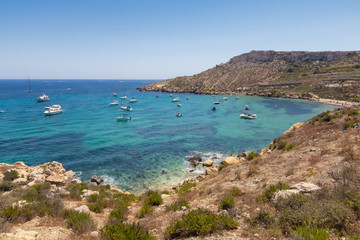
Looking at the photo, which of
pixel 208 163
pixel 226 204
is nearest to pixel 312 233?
pixel 226 204

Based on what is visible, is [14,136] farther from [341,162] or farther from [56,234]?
[341,162]

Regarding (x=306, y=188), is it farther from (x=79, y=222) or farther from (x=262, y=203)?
(x=79, y=222)

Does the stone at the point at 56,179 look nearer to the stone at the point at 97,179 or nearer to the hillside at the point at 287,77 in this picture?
the stone at the point at 97,179

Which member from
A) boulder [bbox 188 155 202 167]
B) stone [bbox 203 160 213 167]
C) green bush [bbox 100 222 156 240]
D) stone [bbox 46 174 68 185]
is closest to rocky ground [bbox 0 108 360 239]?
green bush [bbox 100 222 156 240]

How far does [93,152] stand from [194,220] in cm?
2457

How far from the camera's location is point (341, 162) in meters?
10.1

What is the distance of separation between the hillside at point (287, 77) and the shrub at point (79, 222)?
8517cm

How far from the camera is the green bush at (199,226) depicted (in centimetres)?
620

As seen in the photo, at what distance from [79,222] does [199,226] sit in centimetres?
439

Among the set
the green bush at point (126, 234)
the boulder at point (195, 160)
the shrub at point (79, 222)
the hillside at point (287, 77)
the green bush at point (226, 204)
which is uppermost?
the hillside at point (287, 77)

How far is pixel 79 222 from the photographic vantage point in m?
6.99

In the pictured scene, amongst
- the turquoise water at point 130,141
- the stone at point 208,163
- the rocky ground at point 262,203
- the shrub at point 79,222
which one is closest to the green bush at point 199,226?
the rocky ground at point 262,203

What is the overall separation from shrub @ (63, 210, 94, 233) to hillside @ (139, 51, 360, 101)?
85168 mm

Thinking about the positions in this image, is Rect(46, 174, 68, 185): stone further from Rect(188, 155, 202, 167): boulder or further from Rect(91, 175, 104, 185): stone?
Rect(188, 155, 202, 167): boulder
